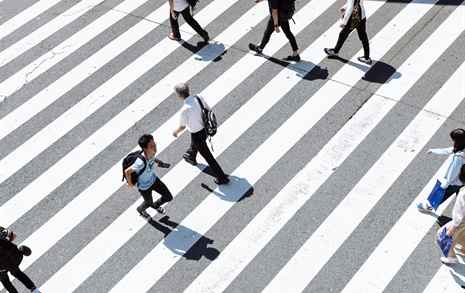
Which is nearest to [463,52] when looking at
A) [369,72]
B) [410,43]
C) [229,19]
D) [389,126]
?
[410,43]

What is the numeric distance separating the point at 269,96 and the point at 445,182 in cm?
365

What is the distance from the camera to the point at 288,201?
8477mm

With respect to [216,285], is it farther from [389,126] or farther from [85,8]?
[85,8]

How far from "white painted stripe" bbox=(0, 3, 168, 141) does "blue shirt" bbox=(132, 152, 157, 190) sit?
278 centimetres

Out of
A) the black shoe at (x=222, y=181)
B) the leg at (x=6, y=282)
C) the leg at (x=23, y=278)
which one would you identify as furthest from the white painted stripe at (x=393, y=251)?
the leg at (x=6, y=282)

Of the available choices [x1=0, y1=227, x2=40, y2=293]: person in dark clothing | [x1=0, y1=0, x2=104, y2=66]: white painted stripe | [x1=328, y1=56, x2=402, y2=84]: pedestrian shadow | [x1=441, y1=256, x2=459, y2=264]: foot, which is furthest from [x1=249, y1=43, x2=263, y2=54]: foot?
[x1=0, y1=227, x2=40, y2=293]: person in dark clothing

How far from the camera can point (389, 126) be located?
942 cm

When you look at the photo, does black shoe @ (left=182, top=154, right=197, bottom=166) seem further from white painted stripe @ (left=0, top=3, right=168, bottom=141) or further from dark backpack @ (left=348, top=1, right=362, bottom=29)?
dark backpack @ (left=348, top=1, right=362, bottom=29)

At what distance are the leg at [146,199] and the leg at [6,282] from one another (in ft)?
6.21

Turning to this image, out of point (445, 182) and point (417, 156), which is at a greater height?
point (445, 182)

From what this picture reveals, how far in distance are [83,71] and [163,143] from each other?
8.78 feet

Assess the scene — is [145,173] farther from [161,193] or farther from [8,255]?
[8,255]

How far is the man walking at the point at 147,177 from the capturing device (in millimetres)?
7422

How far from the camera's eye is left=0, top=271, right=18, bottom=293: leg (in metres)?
7.10
